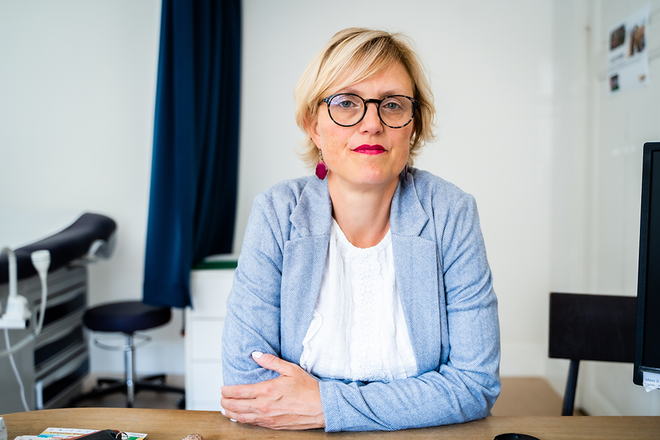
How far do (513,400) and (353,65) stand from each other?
240cm

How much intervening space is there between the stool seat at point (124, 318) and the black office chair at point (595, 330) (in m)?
1.89

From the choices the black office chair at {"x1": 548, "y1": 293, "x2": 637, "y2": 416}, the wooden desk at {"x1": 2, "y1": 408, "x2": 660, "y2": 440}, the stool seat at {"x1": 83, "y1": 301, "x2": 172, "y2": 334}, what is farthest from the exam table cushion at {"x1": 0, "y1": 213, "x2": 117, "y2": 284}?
the black office chair at {"x1": 548, "y1": 293, "x2": 637, "y2": 416}

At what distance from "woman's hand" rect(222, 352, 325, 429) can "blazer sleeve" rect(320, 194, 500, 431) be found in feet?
0.10

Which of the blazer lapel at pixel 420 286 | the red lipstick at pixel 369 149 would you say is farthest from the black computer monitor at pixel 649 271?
the red lipstick at pixel 369 149

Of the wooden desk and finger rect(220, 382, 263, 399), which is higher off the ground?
finger rect(220, 382, 263, 399)

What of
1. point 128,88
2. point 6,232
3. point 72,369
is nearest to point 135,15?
point 128,88

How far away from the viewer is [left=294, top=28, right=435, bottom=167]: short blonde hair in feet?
3.56

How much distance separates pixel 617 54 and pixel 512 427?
2141 millimetres

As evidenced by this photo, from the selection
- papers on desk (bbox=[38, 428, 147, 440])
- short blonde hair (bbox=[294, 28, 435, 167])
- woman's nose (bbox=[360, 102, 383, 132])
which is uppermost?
short blonde hair (bbox=[294, 28, 435, 167])

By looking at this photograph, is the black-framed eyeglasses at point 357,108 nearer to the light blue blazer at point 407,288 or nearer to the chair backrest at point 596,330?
the light blue blazer at point 407,288

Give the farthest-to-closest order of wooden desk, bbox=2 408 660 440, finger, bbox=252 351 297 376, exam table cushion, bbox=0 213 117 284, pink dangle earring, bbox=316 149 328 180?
1. exam table cushion, bbox=0 213 117 284
2. pink dangle earring, bbox=316 149 328 180
3. finger, bbox=252 351 297 376
4. wooden desk, bbox=2 408 660 440

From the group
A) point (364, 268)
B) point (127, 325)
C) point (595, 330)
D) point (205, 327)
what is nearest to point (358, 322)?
point (364, 268)

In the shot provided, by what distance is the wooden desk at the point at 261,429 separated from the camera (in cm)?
85

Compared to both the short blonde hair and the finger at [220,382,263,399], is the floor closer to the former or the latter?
the finger at [220,382,263,399]
